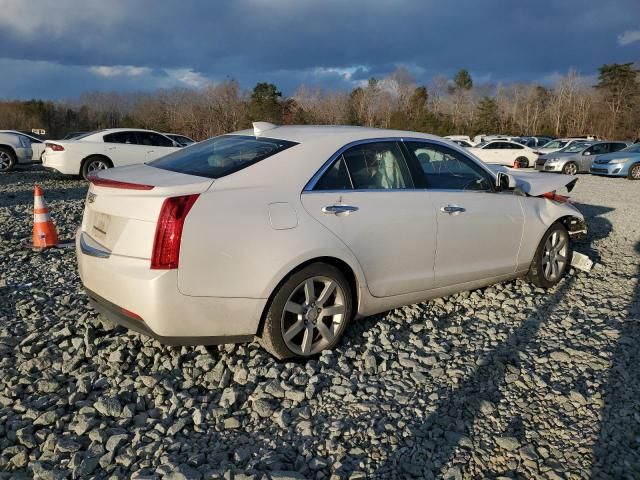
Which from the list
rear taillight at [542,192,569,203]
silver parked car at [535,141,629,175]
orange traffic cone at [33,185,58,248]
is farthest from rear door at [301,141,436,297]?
silver parked car at [535,141,629,175]

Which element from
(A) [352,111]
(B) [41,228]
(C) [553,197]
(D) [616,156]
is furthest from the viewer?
(A) [352,111]

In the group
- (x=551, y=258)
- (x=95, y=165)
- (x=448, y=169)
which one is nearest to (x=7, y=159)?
(x=95, y=165)

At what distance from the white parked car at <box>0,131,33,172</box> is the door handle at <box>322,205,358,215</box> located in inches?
643

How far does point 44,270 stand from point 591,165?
20635 millimetres

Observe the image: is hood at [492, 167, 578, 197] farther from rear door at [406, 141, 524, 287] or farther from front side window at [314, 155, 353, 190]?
front side window at [314, 155, 353, 190]

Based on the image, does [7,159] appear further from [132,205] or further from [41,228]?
[132,205]

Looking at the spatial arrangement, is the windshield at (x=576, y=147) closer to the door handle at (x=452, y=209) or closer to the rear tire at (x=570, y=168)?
the rear tire at (x=570, y=168)

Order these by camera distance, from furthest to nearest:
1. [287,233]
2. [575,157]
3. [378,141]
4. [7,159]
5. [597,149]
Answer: [597,149]
[575,157]
[7,159]
[378,141]
[287,233]

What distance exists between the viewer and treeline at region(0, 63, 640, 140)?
5225 cm

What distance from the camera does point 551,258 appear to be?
5.15 m

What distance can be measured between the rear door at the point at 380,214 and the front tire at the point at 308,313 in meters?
0.26

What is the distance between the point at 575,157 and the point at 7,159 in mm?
21480

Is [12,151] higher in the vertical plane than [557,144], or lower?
lower

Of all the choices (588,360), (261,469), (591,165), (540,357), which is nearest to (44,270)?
(261,469)
